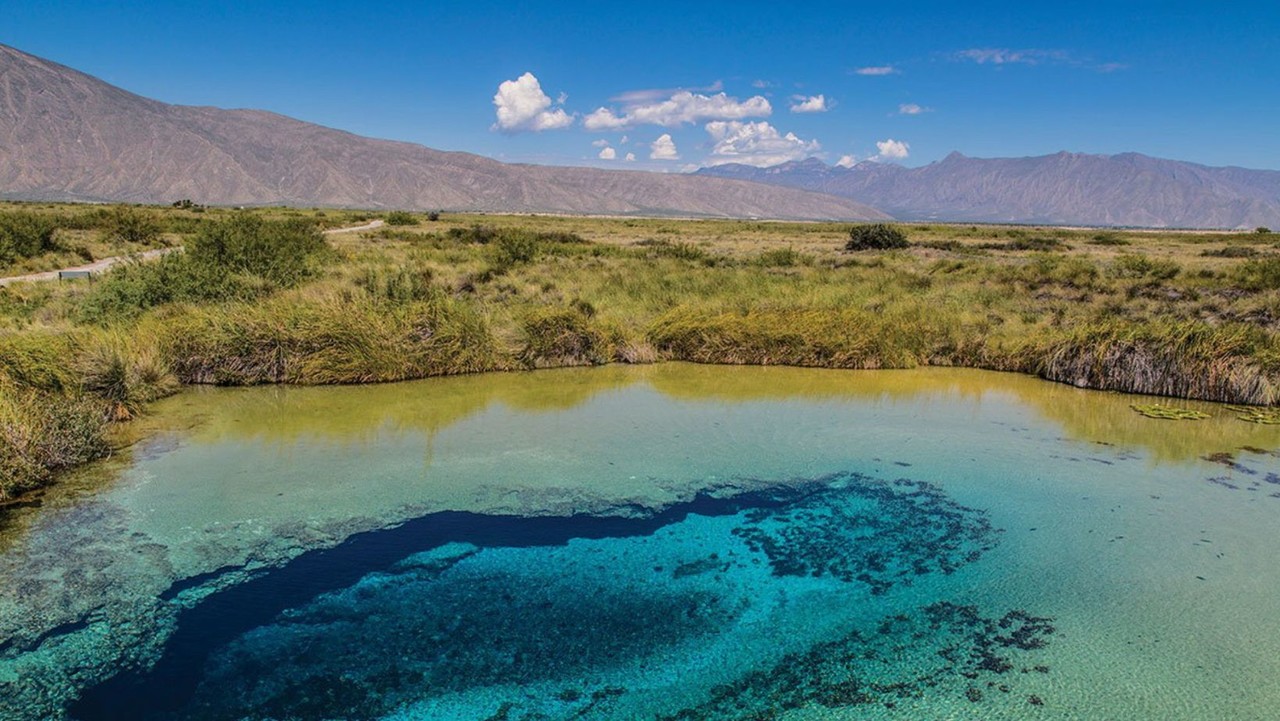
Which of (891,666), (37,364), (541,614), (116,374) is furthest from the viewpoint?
(116,374)

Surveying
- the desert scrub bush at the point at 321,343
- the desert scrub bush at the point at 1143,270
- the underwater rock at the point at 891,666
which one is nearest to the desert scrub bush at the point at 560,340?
the desert scrub bush at the point at 321,343

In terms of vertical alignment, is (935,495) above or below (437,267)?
below

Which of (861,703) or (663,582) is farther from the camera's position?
(663,582)

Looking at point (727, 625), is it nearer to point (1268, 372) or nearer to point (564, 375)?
point (564, 375)

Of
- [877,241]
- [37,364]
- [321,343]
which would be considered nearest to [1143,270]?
[877,241]

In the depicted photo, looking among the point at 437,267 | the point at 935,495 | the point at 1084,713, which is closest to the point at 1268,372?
the point at 935,495

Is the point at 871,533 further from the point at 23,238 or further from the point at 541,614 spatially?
the point at 23,238
